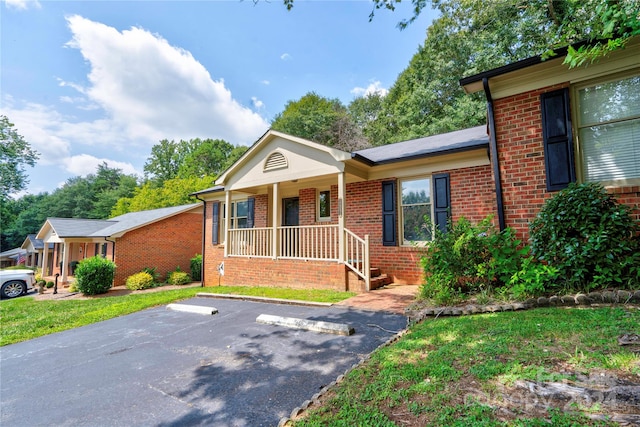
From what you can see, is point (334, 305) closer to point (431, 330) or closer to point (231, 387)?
point (431, 330)

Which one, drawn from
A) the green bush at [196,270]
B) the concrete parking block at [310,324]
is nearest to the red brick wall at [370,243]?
the concrete parking block at [310,324]

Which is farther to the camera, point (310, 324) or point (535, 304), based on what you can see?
point (310, 324)

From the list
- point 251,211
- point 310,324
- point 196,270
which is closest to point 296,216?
point 251,211

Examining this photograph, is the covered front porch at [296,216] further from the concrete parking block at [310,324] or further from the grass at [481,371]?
the grass at [481,371]

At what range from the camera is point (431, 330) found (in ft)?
11.7

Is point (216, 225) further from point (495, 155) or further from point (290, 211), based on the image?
point (495, 155)

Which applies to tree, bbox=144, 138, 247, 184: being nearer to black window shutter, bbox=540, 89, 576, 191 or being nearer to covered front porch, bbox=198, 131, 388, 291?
Result: covered front porch, bbox=198, 131, 388, 291

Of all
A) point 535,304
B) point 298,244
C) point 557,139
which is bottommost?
point 535,304

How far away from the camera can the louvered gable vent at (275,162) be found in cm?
867

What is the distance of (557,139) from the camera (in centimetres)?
468

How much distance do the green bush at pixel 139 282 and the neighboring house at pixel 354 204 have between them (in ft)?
26.1

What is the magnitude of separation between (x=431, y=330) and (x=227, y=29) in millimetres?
9719

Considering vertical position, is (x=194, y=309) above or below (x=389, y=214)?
below

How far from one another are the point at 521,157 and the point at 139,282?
17085mm
